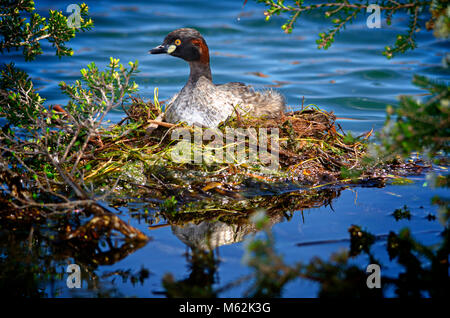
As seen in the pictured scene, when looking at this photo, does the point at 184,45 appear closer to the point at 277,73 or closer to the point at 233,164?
the point at 233,164

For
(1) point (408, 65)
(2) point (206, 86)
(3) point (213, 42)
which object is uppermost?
(3) point (213, 42)

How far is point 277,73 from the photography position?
948cm

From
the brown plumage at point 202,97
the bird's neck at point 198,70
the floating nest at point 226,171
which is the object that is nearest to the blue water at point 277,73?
the floating nest at point 226,171

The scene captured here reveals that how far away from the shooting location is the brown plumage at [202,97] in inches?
199

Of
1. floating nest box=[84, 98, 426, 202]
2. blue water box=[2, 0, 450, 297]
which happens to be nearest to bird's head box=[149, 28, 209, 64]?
floating nest box=[84, 98, 426, 202]

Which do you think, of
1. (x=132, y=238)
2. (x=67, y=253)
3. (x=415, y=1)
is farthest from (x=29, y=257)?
(x=415, y=1)

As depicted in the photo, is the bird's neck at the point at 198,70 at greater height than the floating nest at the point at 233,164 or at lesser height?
greater

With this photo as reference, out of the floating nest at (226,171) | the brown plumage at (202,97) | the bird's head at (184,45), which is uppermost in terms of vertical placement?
the bird's head at (184,45)

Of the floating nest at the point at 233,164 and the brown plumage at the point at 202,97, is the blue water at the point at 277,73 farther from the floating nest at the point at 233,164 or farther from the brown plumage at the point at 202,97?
the brown plumage at the point at 202,97

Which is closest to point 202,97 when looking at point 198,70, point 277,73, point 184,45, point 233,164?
point 198,70

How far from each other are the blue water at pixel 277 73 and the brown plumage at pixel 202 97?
1.53 metres

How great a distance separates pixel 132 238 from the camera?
3.44 meters

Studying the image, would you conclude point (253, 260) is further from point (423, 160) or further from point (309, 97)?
point (309, 97)

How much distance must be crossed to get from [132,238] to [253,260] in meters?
1.33
